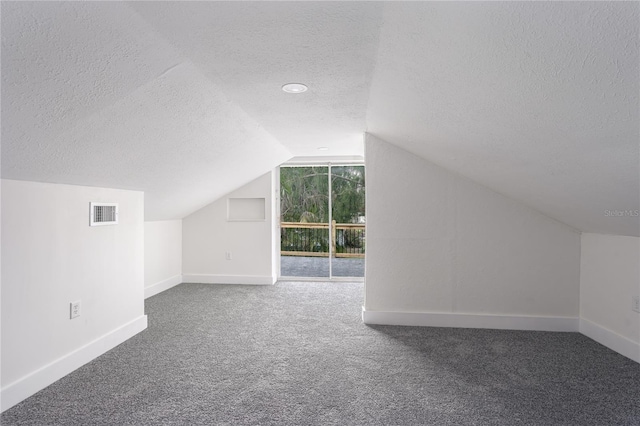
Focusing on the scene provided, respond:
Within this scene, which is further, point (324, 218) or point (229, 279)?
point (324, 218)

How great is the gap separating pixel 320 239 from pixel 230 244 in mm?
1422

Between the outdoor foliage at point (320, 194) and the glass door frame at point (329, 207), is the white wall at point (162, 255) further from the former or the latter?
the outdoor foliage at point (320, 194)

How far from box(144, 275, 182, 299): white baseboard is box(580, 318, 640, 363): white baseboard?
477 cm

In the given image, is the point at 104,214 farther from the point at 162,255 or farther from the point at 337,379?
the point at 337,379

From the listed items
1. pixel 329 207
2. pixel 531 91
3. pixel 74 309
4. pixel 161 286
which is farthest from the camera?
pixel 329 207

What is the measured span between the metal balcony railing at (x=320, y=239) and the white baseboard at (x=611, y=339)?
3.11 meters

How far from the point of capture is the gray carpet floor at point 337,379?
1.90 m

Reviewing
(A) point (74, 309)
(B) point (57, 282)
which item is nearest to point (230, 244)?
(A) point (74, 309)

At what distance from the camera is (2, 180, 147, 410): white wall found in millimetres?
2025

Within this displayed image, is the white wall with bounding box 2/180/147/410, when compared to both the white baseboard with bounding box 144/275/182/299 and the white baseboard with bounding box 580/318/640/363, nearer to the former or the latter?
the white baseboard with bounding box 144/275/182/299

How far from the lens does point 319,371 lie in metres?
2.43

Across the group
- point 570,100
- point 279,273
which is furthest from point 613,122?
point 279,273

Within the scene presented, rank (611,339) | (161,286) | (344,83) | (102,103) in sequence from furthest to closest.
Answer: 1. (161,286)
2. (611,339)
3. (344,83)
4. (102,103)

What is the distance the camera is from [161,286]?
15.4 ft
